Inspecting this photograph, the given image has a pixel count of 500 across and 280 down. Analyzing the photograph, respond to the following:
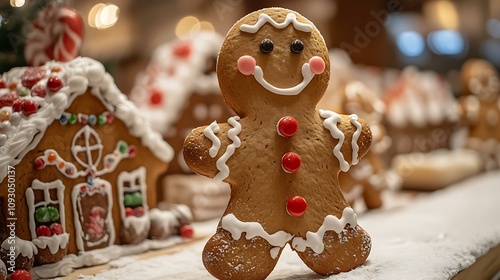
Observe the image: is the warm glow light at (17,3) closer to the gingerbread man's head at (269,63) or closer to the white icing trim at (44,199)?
the white icing trim at (44,199)

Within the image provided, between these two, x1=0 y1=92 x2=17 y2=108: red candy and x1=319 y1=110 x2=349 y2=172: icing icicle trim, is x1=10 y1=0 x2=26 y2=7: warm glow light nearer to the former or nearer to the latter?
x1=0 y1=92 x2=17 y2=108: red candy

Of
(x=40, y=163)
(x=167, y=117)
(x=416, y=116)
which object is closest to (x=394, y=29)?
(x=416, y=116)

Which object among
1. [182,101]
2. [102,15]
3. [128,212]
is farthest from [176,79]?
[128,212]

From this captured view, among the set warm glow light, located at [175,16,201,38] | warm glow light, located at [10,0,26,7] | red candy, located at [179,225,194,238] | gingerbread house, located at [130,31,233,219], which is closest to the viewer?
warm glow light, located at [10,0,26,7]

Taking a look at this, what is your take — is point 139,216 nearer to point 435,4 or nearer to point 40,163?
point 40,163

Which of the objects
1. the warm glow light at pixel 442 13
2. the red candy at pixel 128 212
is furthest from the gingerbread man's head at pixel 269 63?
the warm glow light at pixel 442 13

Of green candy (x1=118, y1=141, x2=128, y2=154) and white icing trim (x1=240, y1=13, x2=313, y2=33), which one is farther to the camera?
green candy (x1=118, y1=141, x2=128, y2=154)

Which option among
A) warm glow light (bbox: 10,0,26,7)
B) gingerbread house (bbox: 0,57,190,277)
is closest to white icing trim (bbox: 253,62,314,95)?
gingerbread house (bbox: 0,57,190,277)

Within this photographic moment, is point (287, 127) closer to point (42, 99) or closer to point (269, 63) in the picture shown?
point (269, 63)
